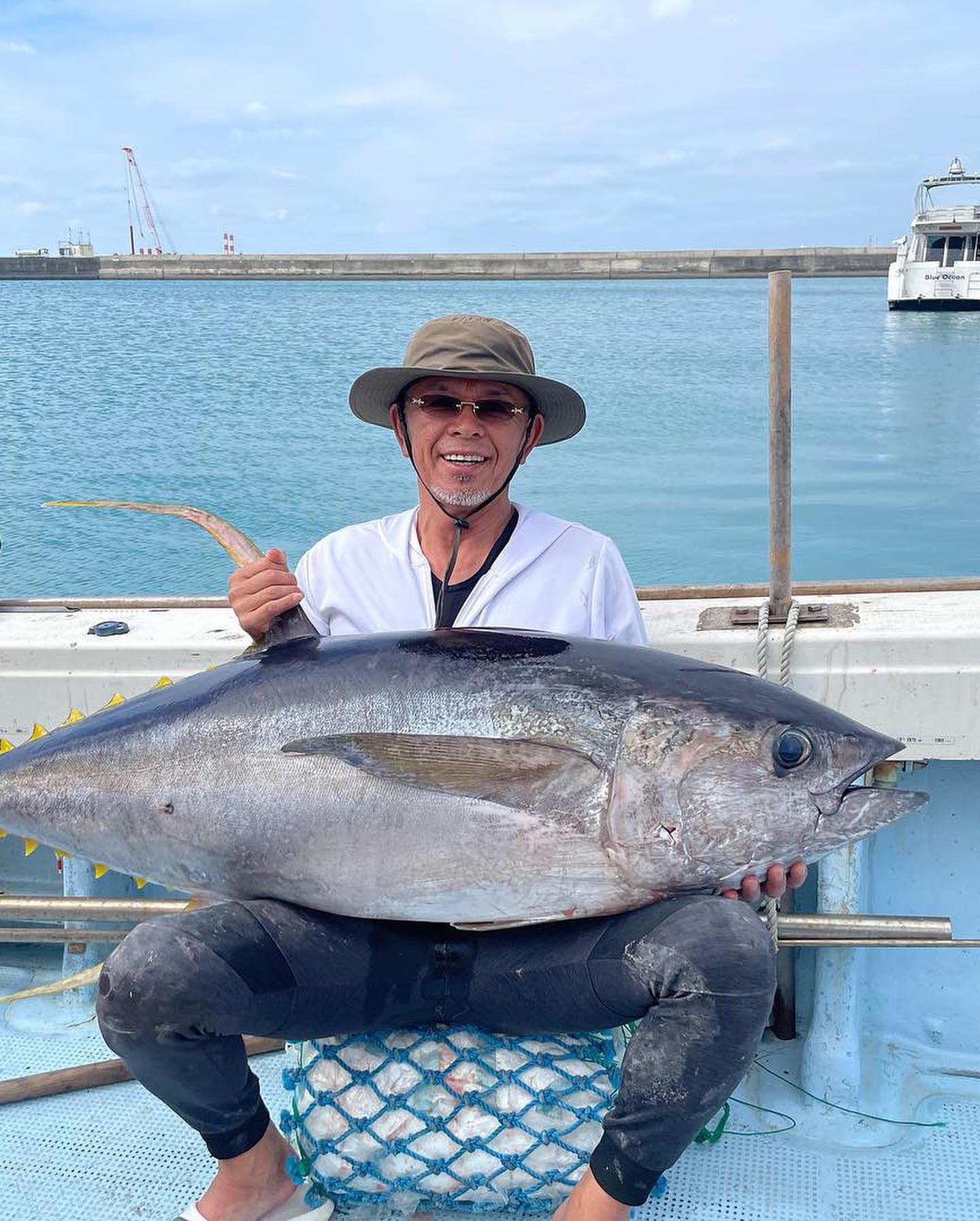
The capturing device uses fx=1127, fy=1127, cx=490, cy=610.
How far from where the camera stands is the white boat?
37.1 metres

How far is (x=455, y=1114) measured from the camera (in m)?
1.96

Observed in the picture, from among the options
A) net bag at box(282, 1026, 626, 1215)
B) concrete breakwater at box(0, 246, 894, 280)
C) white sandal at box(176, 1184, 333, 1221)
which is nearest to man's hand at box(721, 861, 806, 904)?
net bag at box(282, 1026, 626, 1215)

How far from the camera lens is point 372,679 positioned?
190 cm

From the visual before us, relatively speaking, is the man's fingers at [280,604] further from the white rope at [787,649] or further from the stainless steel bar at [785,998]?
the stainless steel bar at [785,998]

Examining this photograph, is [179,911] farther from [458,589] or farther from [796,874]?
[796,874]

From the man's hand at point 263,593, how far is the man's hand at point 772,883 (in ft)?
3.08

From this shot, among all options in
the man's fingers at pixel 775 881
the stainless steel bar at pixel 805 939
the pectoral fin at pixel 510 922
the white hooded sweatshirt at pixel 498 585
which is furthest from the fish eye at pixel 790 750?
the stainless steel bar at pixel 805 939

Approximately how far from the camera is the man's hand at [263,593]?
6.90ft

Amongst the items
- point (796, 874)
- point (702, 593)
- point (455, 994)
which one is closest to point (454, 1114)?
point (455, 994)

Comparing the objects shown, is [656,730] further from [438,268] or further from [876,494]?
[438,268]

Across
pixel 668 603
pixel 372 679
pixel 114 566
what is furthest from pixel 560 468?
pixel 372 679

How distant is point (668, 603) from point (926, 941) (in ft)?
3.50

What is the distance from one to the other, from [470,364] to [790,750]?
0.98 metres

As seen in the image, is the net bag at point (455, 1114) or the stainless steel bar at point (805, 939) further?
the stainless steel bar at point (805, 939)
